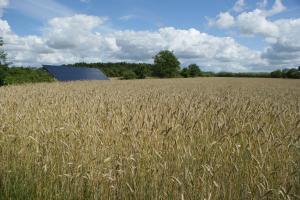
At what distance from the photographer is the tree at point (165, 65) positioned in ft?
296

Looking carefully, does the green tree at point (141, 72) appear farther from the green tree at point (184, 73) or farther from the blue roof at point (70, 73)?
the blue roof at point (70, 73)

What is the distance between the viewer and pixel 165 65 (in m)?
92.0

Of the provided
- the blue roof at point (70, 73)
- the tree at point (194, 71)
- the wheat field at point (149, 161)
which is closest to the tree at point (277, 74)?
the tree at point (194, 71)

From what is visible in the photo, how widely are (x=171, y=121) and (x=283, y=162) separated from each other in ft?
5.94

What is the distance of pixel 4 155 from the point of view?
5258mm

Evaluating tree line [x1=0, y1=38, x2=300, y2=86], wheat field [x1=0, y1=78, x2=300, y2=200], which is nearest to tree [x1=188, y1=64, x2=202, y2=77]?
tree line [x1=0, y1=38, x2=300, y2=86]

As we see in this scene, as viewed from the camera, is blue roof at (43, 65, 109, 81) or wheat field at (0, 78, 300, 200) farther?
blue roof at (43, 65, 109, 81)

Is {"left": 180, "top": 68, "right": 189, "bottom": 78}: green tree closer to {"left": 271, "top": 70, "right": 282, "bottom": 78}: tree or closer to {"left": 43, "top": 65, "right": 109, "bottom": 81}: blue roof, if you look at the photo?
{"left": 271, "top": 70, "right": 282, "bottom": 78}: tree

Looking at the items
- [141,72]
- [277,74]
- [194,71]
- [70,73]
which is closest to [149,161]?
[70,73]

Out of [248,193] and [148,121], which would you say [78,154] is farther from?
[248,193]

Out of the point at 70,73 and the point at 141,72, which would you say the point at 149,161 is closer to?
the point at 70,73

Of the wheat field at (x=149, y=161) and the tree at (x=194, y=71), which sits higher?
the tree at (x=194, y=71)

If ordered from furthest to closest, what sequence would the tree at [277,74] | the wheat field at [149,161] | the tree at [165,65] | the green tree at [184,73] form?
the green tree at [184,73]
the tree at [165,65]
the tree at [277,74]
the wheat field at [149,161]

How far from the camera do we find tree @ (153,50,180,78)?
90250mm
